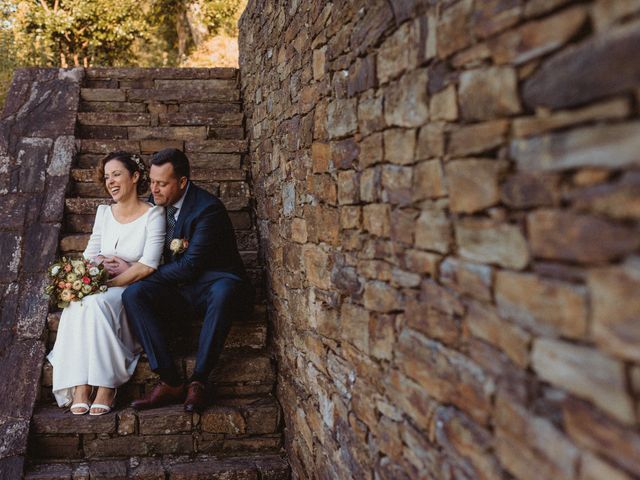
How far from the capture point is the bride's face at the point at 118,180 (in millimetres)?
4277

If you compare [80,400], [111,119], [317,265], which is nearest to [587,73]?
[317,265]

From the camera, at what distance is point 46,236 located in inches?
187

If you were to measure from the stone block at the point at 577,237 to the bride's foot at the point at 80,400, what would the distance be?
319cm

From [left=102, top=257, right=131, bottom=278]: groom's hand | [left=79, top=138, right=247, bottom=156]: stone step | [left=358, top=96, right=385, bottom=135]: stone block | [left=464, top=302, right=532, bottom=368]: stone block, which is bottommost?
[left=102, top=257, right=131, bottom=278]: groom's hand

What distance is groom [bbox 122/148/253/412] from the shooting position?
385 cm

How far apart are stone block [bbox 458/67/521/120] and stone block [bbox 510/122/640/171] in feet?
0.31

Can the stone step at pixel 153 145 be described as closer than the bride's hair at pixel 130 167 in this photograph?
No

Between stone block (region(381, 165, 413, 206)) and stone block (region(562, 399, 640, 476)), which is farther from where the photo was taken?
stone block (region(381, 165, 413, 206))

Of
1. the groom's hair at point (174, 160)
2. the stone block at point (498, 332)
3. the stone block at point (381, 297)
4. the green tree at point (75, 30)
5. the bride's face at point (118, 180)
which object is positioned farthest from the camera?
the green tree at point (75, 30)

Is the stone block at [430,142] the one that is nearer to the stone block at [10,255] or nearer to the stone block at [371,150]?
the stone block at [371,150]

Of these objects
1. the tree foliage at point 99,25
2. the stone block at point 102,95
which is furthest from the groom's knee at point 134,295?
the tree foliage at point 99,25

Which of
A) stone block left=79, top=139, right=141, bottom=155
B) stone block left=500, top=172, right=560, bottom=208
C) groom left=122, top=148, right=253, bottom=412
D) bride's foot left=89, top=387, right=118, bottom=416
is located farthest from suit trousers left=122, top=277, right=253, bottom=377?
stone block left=500, top=172, right=560, bottom=208

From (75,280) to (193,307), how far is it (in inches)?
28.1

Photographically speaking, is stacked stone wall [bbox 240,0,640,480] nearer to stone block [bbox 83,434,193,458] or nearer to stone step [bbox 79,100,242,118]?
stone block [bbox 83,434,193,458]
